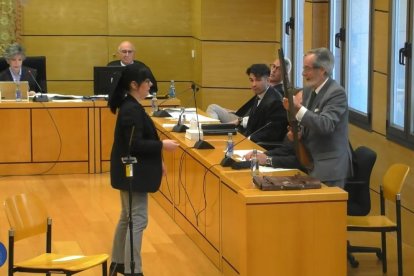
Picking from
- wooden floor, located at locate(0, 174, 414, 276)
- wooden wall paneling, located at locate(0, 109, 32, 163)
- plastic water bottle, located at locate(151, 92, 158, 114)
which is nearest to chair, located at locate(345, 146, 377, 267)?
wooden floor, located at locate(0, 174, 414, 276)

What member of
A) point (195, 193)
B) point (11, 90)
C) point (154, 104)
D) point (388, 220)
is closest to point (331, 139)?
point (388, 220)

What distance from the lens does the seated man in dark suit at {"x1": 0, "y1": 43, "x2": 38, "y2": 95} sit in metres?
10.7

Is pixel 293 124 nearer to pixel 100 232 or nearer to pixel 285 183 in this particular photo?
pixel 285 183

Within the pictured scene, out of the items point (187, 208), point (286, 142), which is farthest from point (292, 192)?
point (187, 208)

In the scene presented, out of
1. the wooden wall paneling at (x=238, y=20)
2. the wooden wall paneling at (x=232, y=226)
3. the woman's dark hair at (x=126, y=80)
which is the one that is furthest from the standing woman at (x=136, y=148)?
the wooden wall paneling at (x=238, y=20)

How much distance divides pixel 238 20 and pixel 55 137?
10.8ft

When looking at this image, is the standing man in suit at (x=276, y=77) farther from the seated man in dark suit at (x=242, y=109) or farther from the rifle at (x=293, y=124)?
the rifle at (x=293, y=124)

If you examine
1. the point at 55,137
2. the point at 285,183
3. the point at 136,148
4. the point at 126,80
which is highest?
the point at 126,80

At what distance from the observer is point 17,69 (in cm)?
1082

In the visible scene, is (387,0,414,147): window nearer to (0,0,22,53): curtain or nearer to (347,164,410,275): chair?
(347,164,410,275): chair

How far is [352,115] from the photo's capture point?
8.97m

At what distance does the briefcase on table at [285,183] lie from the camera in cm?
589

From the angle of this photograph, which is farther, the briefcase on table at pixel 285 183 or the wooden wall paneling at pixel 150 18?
the wooden wall paneling at pixel 150 18

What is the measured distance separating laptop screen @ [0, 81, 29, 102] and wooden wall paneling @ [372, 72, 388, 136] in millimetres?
4035
